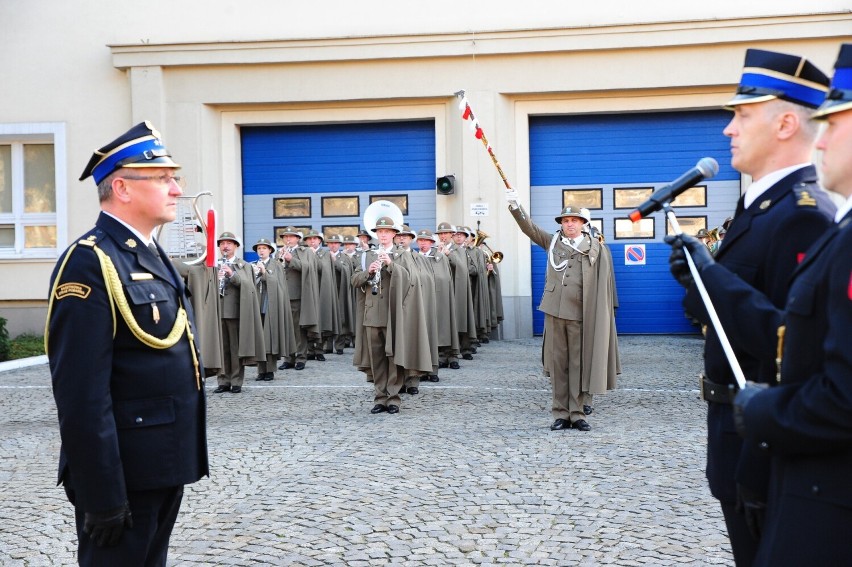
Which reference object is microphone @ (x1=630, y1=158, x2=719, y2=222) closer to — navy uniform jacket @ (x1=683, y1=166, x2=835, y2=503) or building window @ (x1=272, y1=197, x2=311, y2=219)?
navy uniform jacket @ (x1=683, y1=166, x2=835, y2=503)

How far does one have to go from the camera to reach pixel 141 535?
3455mm

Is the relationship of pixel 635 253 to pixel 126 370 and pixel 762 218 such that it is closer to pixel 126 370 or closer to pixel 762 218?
pixel 762 218

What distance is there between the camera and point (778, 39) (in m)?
20.0

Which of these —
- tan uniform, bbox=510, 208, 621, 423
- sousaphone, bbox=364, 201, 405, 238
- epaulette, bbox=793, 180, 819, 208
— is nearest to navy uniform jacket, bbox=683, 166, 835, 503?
epaulette, bbox=793, 180, 819, 208

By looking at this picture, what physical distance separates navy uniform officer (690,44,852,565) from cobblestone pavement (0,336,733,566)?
288 centimetres

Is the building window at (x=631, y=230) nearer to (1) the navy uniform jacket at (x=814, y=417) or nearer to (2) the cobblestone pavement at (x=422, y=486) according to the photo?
(2) the cobblestone pavement at (x=422, y=486)

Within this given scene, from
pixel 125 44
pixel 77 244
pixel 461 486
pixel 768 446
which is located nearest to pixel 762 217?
pixel 768 446

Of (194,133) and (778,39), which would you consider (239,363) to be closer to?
(194,133)

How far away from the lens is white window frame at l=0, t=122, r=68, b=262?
2177 cm

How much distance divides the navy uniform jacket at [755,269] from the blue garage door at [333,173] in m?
19.2

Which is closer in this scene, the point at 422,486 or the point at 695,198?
the point at 422,486

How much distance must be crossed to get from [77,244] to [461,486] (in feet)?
13.3

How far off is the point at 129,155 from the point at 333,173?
754 inches

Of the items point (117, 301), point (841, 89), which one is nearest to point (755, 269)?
point (841, 89)
